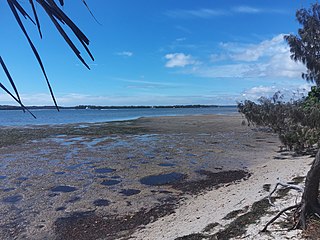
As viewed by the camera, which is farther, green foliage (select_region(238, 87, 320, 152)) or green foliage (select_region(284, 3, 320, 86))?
green foliage (select_region(284, 3, 320, 86))

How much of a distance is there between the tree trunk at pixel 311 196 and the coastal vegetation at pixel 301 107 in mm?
10821

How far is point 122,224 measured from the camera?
7480 millimetres

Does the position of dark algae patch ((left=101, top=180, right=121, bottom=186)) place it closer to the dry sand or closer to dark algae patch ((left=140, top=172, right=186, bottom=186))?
the dry sand

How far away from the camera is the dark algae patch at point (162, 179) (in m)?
11.2

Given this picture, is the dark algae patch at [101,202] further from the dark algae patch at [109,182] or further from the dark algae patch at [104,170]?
the dark algae patch at [104,170]

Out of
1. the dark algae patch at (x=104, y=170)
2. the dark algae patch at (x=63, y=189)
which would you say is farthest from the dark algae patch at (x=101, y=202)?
the dark algae patch at (x=104, y=170)

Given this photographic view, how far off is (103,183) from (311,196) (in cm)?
791

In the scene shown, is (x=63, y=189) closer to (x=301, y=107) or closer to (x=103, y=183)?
(x=103, y=183)

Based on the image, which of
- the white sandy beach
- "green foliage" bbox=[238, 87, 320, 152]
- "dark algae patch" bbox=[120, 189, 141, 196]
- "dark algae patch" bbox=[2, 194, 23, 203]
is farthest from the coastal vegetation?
"dark algae patch" bbox=[2, 194, 23, 203]

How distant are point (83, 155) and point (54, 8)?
55.6 feet

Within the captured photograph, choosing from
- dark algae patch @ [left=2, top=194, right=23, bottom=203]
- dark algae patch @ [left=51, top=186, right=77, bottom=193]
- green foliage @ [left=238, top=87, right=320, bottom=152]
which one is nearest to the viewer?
dark algae patch @ [left=2, top=194, right=23, bottom=203]

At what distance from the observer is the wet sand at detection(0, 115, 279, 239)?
756 centimetres

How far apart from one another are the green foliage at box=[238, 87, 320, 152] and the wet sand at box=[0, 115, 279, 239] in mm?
1668

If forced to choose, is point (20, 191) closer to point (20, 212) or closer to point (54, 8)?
point (20, 212)
